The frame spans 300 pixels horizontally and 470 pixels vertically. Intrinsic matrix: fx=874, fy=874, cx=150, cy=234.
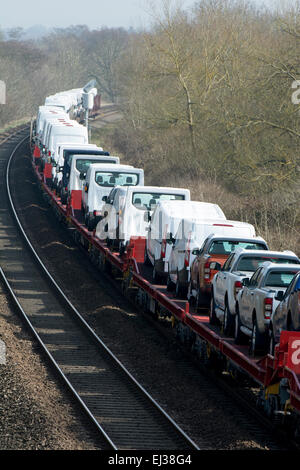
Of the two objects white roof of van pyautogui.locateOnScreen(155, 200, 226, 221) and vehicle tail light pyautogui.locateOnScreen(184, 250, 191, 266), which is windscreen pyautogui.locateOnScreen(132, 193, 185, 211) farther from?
vehicle tail light pyautogui.locateOnScreen(184, 250, 191, 266)

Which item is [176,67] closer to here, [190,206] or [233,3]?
[233,3]

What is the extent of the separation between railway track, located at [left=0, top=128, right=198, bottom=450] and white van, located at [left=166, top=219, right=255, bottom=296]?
80.6 inches

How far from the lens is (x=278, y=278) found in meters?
12.6

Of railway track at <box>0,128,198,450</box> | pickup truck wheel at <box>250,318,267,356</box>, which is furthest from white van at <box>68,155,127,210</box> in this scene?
pickup truck wheel at <box>250,318,267,356</box>

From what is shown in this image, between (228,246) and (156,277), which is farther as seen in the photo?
(156,277)

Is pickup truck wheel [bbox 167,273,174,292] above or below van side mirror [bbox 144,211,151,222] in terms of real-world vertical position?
below

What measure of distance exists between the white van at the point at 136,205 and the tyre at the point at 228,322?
747cm

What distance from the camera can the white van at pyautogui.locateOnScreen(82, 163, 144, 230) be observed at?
2575cm

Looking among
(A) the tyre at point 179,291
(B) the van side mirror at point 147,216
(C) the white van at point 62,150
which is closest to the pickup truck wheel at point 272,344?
(A) the tyre at point 179,291

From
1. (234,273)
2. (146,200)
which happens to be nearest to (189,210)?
(146,200)

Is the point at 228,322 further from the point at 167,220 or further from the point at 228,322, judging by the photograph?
the point at 167,220

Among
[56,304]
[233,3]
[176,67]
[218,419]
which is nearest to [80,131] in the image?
[176,67]

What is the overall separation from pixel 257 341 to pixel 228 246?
3.65 meters

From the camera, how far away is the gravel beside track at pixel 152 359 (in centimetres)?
1170
